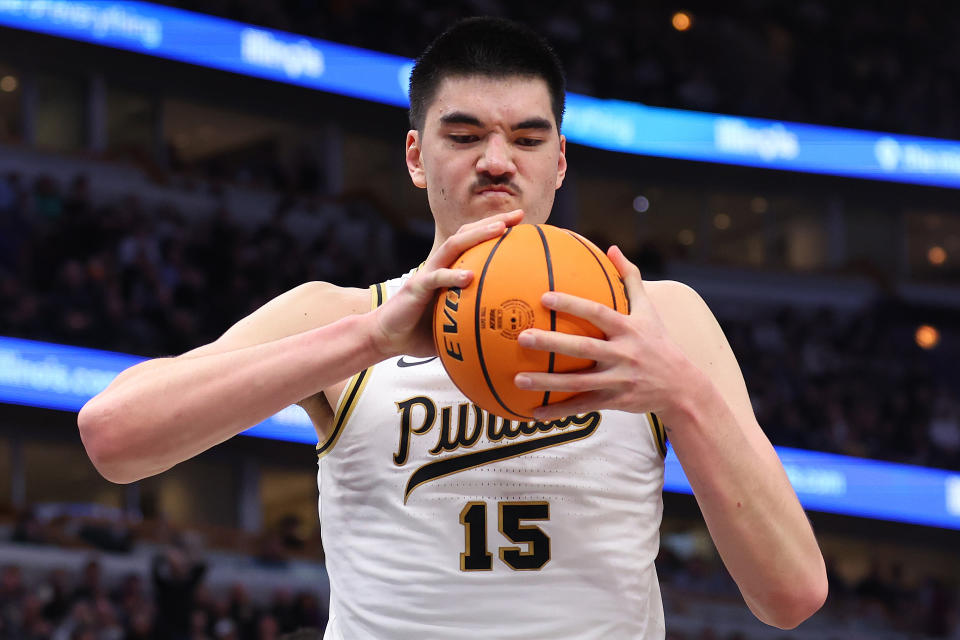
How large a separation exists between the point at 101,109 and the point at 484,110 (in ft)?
56.5

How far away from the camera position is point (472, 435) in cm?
265

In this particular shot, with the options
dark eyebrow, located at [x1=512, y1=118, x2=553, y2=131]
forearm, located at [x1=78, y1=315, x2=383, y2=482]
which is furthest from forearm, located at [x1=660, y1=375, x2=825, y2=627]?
dark eyebrow, located at [x1=512, y1=118, x2=553, y2=131]

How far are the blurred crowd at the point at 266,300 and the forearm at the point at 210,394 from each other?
11.3m

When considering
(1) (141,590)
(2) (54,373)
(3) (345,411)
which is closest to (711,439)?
(3) (345,411)

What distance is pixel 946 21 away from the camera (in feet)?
87.5

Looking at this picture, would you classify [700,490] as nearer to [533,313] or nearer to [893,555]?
[533,313]

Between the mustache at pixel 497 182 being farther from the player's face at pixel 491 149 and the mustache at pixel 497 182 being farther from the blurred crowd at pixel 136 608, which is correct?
the blurred crowd at pixel 136 608

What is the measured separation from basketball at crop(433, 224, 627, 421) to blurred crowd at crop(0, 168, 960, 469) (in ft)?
38.3

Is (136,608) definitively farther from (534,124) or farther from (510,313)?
(510,313)

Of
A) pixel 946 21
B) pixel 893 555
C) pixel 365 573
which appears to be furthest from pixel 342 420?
pixel 946 21

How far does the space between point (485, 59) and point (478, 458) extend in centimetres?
98

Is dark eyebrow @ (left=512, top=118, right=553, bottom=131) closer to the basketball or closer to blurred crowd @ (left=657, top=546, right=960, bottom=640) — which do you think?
the basketball

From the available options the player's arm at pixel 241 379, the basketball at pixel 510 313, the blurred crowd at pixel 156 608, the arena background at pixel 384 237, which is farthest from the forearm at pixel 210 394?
the arena background at pixel 384 237

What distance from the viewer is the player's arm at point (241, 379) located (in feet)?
7.31
